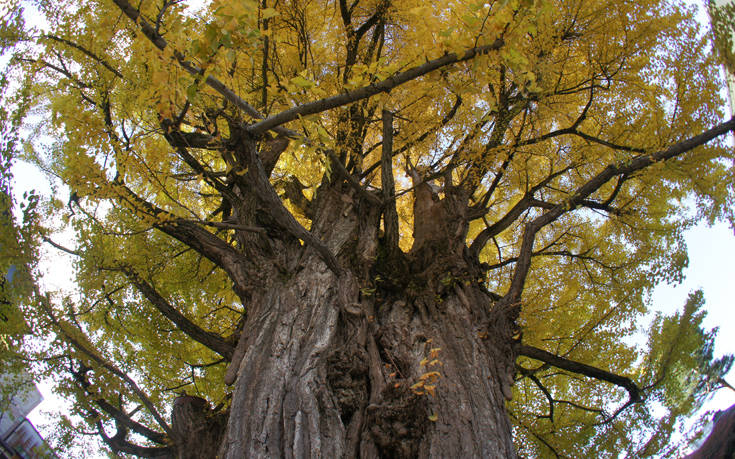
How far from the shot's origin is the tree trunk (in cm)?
268

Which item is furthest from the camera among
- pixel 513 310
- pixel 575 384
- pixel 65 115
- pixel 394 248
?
pixel 575 384

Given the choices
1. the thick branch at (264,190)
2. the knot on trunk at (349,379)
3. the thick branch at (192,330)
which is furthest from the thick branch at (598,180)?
the thick branch at (192,330)

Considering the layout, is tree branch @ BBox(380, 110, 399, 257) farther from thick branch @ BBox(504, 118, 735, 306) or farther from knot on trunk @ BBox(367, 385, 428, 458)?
knot on trunk @ BBox(367, 385, 428, 458)

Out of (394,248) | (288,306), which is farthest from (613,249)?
(288,306)

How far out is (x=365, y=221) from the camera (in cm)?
471

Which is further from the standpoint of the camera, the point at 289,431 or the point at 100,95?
the point at 100,95

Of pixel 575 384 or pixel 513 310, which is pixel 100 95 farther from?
pixel 575 384

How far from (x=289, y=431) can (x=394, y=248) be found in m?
2.25

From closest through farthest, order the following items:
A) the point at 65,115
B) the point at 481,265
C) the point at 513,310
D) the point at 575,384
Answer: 1. the point at 65,115
2. the point at 513,310
3. the point at 481,265
4. the point at 575,384

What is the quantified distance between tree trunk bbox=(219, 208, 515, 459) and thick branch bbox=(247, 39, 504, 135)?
5.62 feet

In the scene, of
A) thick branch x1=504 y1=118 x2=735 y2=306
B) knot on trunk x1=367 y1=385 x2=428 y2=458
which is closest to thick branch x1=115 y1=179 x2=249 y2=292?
knot on trunk x1=367 y1=385 x2=428 y2=458

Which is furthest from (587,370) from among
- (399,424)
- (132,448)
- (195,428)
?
(132,448)

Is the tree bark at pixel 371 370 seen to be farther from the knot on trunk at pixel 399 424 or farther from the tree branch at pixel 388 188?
the tree branch at pixel 388 188

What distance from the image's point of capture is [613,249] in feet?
19.1
